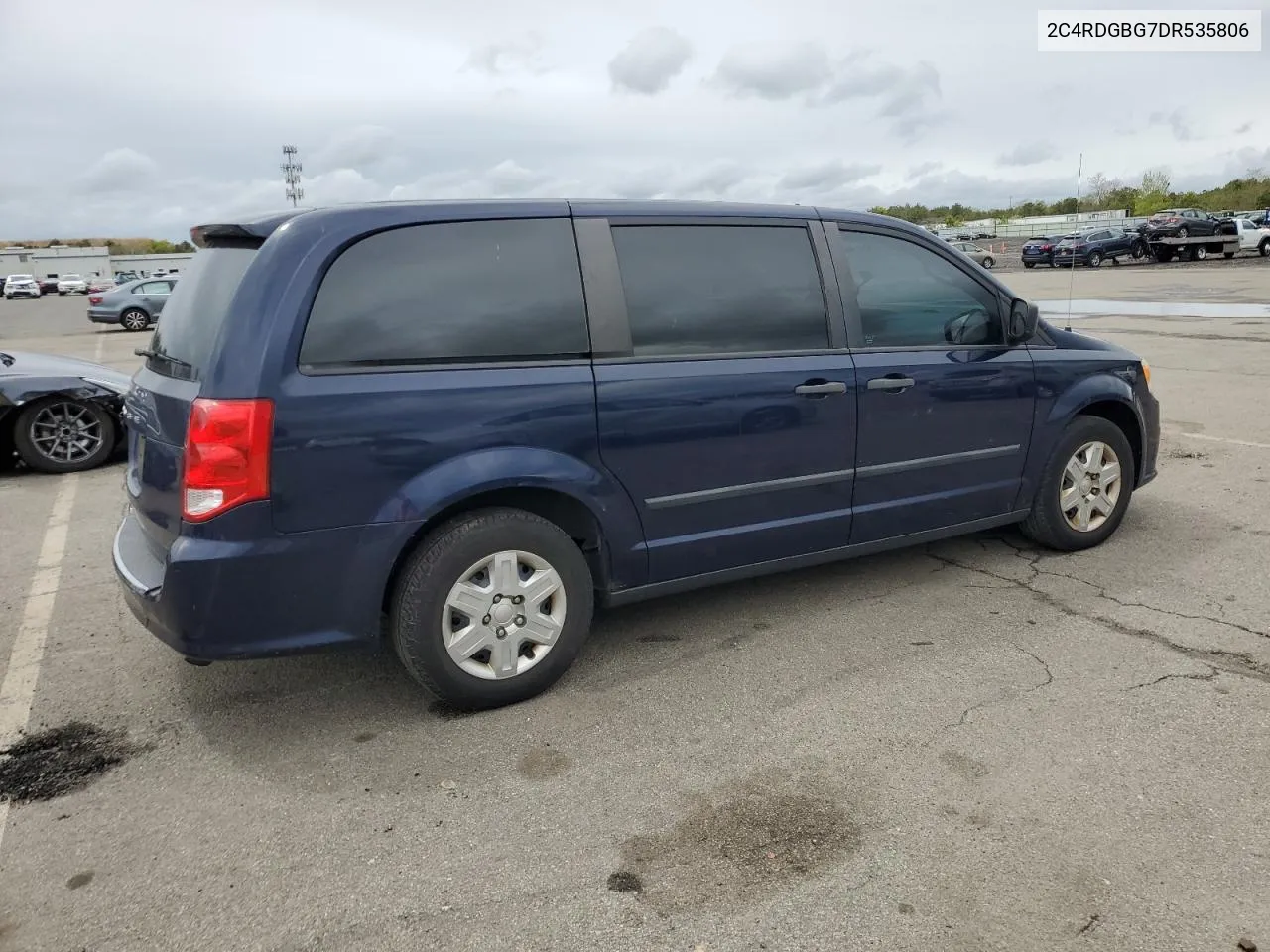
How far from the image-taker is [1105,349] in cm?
492

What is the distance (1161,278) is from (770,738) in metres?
30.0

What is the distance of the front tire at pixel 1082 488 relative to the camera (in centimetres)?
474

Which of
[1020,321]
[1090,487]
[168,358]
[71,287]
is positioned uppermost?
[71,287]

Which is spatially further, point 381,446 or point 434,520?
point 434,520

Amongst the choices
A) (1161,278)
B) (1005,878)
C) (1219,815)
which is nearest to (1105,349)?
(1219,815)

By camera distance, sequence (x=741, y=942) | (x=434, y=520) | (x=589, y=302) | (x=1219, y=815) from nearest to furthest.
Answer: (x=741, y=942) < (x=1219, y=815) < (x=434, y=520) < (x=589, y=302)

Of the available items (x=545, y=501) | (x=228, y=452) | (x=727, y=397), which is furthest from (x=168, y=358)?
(x=727, y=397)

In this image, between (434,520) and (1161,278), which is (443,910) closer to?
(434,520)

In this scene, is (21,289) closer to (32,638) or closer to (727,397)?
(32,638)

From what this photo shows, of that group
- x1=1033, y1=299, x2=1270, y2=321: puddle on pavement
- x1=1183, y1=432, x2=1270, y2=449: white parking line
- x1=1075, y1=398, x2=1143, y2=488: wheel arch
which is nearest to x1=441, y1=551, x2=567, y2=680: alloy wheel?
x1=1075, y1=398, x2=1143, y2=488: wheel arch

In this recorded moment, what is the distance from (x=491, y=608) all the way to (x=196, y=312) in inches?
57.6

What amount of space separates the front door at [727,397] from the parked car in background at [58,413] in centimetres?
593

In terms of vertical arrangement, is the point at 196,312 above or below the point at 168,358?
above

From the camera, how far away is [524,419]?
129 inches
